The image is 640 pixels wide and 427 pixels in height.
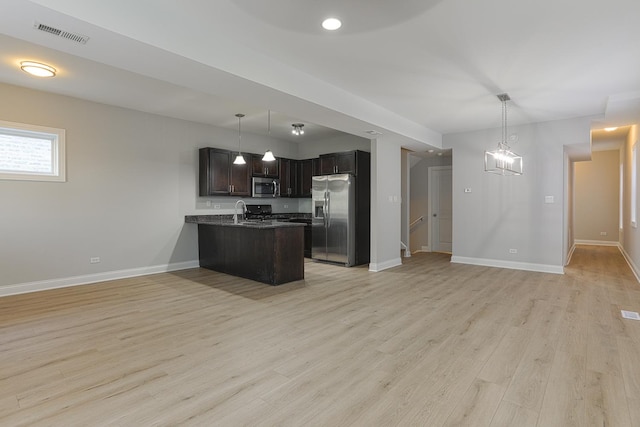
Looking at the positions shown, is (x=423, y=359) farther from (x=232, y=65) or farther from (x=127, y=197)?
(x=127, y=197)

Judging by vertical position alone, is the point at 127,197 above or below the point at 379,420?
above

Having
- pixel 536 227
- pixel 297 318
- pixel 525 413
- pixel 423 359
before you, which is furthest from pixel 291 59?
pixel 536 227

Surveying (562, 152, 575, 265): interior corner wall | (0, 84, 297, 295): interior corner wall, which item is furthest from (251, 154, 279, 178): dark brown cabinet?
(562, 152, 575, 265): interior corner wall

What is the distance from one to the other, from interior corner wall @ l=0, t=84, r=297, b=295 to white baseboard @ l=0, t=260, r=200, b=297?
0.01 m

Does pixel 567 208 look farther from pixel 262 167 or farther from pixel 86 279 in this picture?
pixel 86 279

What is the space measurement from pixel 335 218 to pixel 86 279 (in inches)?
169

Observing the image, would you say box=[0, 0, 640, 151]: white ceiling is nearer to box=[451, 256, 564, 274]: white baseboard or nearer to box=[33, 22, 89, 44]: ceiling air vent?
box=[33, 22, 89, 44]: ceiling air vent

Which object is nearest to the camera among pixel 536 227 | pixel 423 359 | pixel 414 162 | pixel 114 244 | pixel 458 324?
pixel 423 359

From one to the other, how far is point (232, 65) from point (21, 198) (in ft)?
12.7

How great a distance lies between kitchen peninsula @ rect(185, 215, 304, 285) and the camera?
4.97 meters

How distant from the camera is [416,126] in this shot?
6246 millimetres

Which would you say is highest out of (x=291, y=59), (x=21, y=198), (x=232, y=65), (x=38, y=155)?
(x=291, y=59)

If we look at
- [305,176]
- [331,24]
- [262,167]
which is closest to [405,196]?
[305,176]

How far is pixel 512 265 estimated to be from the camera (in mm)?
6301
